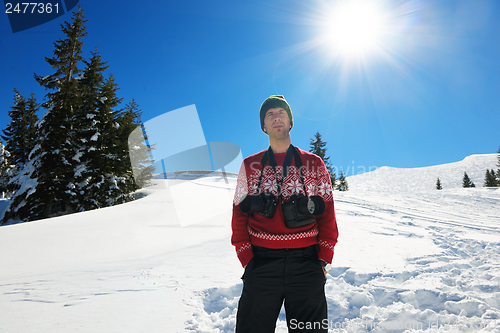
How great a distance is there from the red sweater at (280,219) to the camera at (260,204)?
8cm

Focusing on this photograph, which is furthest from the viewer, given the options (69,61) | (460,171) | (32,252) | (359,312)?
(460,171)

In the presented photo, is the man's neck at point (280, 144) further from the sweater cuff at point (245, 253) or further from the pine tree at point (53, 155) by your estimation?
the pine tree at point (53, 155)

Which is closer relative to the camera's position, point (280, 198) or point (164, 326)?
point (280, 198)

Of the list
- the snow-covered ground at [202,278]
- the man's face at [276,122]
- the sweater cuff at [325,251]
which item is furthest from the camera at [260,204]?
the snow-covered ground at [202,278]

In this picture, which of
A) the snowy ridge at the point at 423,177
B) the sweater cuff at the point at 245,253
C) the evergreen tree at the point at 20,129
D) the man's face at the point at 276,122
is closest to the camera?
the sweater cuff at the point at 245,253

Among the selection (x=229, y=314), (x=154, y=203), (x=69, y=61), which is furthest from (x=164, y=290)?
(x=69, y=61)

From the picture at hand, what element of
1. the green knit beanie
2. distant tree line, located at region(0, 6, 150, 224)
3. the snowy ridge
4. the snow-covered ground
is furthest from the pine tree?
the snowy ridge

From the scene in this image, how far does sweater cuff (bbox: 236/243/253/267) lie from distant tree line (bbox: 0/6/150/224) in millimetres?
17389

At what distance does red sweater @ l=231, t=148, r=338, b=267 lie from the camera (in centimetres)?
195

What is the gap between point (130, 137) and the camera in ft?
68.8

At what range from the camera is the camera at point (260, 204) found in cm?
191

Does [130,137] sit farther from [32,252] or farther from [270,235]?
[270,235]

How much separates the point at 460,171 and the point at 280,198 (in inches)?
4110

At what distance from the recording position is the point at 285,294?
1.78 m
